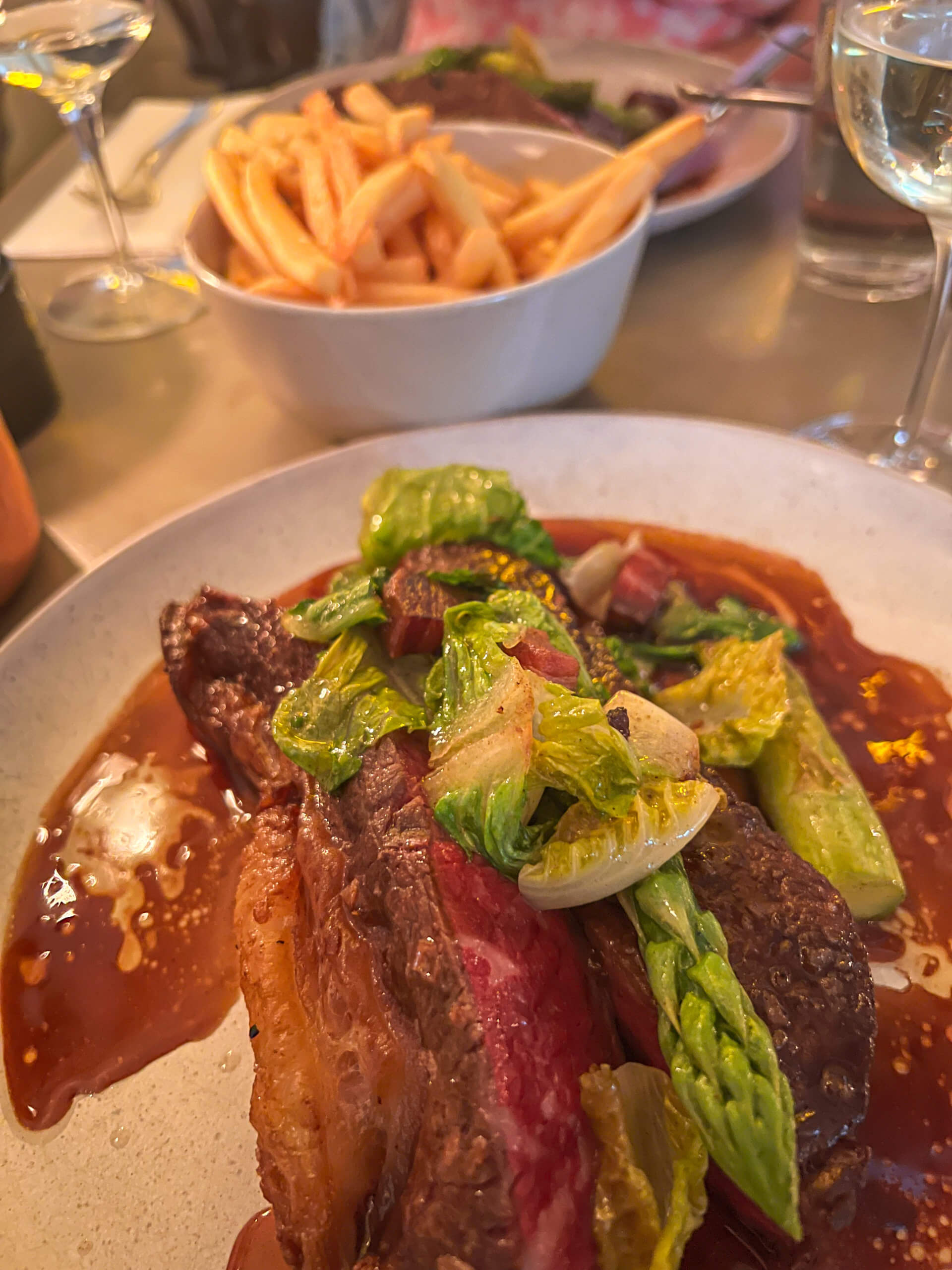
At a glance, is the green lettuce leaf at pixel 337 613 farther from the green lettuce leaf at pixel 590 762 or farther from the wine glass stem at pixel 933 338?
the wine glass stem at pixel 933 338

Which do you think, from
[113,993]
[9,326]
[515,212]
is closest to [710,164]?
[515,212]

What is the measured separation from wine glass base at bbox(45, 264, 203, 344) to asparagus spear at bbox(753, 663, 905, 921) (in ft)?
9.23

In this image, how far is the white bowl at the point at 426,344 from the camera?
94.1 inches

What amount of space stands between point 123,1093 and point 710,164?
3853 mm

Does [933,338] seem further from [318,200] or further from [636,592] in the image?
[318,200]

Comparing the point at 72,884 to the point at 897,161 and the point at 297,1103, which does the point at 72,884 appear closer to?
the point at 297,1103

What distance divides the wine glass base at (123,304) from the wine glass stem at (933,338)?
2.61m

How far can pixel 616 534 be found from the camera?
2.48 m

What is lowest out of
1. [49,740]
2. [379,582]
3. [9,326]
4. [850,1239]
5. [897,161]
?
[850,1239]

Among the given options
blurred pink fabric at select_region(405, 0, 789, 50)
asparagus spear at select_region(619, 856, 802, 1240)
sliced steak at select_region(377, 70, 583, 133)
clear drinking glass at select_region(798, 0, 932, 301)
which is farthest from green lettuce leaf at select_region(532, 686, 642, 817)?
blurred pink fabric at select_region(405, 0, 789, 50)

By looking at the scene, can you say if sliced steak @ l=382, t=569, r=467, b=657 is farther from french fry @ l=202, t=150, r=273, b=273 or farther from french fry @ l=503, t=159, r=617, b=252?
french fry @ l=503, t=159, r=617, b=252

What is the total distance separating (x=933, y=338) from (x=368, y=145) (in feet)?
5.64

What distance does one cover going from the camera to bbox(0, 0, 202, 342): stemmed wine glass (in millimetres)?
2975

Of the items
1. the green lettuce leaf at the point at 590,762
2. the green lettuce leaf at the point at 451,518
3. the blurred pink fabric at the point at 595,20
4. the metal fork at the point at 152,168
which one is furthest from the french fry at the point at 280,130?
the blurred pink fabric at the point at 595,20
